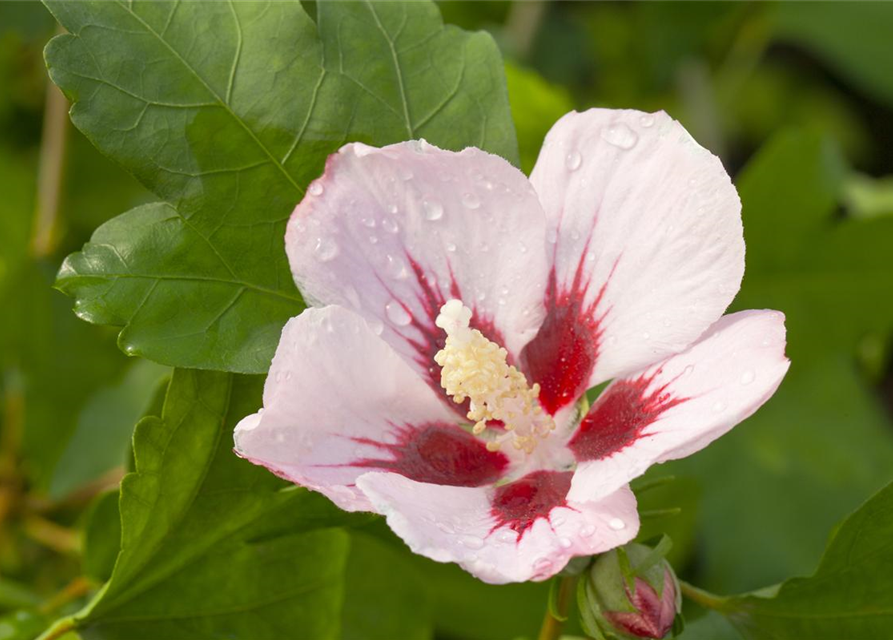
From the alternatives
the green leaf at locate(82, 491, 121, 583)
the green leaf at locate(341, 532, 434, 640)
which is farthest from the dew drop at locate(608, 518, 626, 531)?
the green leaf at locate(82, 491, 121, 583)

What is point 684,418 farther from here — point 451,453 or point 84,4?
point 84,4

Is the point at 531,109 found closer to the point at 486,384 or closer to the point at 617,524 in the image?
the point at 486,384

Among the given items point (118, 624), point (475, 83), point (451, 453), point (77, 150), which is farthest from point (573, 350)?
point (77, 150)

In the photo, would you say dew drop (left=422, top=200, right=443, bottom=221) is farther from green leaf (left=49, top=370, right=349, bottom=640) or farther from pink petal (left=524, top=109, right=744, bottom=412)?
green leaf (left=49, top=370, right=349, bottom=640)

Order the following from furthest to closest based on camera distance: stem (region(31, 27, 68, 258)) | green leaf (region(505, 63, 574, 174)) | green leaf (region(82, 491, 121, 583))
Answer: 1. stem (region(31, 27, 68, 258))
2. green leaf (region(505, 63, 574, 174))
3. green leaf (region(82, 491, 121, 583))

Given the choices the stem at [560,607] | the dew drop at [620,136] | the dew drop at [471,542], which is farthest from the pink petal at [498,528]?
the dew drop at [620,136]

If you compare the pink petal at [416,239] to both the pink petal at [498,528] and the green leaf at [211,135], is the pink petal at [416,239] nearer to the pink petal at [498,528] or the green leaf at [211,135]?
the green leaf at [211,135]
